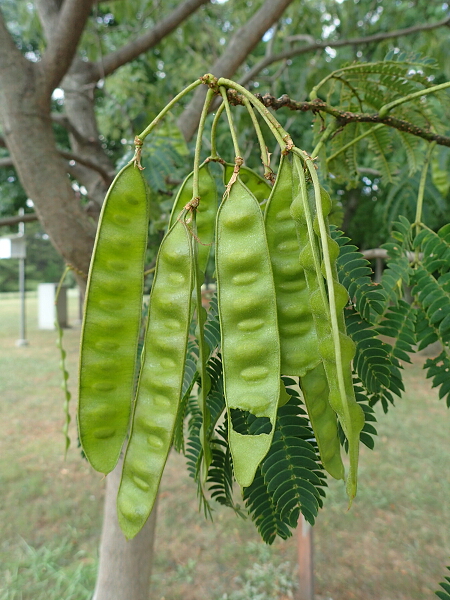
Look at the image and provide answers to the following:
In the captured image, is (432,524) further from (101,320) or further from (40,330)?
(40,330)

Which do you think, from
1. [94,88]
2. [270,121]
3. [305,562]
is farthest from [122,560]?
[94,88]

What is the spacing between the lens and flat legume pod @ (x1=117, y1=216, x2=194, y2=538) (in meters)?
0.87

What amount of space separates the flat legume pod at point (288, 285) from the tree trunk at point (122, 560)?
A: 1.81m

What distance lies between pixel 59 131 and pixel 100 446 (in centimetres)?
780

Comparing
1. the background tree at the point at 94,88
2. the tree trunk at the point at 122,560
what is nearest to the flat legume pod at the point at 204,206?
the background tree at the point at 94,88

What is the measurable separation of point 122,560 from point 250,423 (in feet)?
6.23

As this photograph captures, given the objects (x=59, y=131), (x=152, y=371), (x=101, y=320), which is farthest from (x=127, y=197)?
(x=59, y=131)

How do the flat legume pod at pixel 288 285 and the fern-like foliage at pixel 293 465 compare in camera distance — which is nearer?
the flat legume pod at pixel 288 285

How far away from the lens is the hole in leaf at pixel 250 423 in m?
0.91

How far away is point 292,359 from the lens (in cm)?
83

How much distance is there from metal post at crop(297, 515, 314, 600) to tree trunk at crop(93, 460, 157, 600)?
93 cm

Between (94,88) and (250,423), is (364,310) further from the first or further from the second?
(94,88)

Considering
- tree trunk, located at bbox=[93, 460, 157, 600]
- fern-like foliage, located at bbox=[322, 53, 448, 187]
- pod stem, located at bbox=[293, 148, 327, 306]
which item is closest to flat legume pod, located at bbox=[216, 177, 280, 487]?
pod stem, located at bbox=[293, 148, 327, 306]

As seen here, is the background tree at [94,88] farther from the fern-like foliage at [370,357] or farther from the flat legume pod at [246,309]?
the flat legume pod at [246,309]
